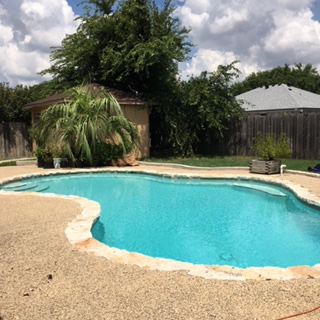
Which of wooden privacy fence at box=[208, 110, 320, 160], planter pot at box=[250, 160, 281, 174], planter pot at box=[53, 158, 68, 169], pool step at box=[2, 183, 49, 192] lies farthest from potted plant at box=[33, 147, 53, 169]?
wooden privacy fence at box=[208, 110, 320, 160]

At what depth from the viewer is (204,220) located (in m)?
6.77

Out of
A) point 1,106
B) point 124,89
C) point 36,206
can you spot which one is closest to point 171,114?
point 124,89

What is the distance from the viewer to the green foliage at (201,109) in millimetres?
15328

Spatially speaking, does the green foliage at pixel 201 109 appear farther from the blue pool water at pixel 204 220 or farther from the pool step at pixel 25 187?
the pool step at pixel 25 187

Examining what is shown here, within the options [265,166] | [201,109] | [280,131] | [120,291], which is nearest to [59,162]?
[201,109]

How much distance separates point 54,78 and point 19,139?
366 cm

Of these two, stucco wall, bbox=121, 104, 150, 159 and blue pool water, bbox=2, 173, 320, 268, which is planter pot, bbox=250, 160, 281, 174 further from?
stucco wall, bbox=121, 104, 150, 159

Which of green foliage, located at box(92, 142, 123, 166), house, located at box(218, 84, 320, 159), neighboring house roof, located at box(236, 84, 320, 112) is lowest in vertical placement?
green foliage, located at box(92, 142, 123, 166)

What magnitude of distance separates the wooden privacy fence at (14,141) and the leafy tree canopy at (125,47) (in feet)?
10.8

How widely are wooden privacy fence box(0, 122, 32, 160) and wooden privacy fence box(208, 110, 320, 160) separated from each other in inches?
371

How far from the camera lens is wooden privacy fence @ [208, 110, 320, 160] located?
13398mm

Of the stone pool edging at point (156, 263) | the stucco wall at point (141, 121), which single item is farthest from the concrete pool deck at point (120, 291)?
the stucco wall at point (141, 121)

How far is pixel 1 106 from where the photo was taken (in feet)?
58.1

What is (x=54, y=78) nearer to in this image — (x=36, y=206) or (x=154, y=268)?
(x=36, y=206)
